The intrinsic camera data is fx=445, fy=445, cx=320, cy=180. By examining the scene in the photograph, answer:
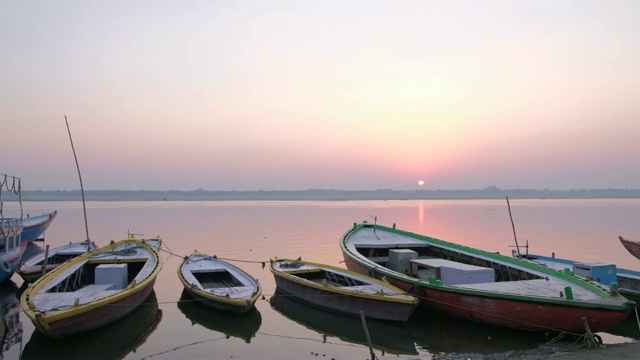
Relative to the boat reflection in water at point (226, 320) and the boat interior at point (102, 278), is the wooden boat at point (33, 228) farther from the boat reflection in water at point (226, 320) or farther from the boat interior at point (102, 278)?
the boat reflection in water at point (226, 320)

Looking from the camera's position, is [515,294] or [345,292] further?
[345,292]

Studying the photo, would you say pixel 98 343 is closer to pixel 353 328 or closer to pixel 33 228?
pixel 353 328

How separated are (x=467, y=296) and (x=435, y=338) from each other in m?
1.68

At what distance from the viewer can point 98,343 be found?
13.3 m

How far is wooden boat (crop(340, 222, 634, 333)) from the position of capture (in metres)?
12.2

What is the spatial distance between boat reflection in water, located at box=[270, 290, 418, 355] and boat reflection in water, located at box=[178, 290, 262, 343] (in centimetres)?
146

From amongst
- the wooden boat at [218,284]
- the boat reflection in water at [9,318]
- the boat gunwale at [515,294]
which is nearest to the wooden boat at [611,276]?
the boat gunwale at [515,294]

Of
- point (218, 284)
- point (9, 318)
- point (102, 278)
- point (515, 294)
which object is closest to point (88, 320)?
point (102, 278)

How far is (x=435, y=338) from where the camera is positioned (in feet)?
46.2

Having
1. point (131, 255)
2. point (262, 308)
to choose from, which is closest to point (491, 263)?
point (262, 308)

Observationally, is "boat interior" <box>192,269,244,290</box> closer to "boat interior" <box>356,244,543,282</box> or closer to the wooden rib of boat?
the wooden rib of boat

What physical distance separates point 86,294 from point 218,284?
230 inches

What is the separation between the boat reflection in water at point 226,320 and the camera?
49.7 ft

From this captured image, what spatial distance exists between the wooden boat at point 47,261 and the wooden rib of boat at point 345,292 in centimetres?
1033
